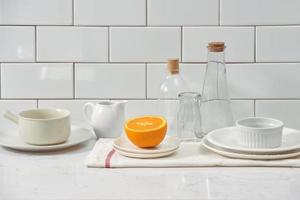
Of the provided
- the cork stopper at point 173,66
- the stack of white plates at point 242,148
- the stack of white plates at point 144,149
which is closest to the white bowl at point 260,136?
the stack of white plates at point 242,148

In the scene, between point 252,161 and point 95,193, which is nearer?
point 95,193

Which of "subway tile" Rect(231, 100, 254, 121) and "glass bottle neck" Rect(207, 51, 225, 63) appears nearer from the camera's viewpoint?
"glass bottle neck" Rect(207, 51, 225, 63)

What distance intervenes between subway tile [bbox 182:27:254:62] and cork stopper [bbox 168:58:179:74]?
0.11 m

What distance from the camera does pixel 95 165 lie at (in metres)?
1.21

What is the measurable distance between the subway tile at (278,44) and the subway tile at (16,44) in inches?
23.0

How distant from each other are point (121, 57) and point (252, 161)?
0.50 metres

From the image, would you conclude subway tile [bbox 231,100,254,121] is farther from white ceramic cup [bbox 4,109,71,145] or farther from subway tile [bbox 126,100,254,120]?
white ceramic cup [bbox 4,109,71,145]

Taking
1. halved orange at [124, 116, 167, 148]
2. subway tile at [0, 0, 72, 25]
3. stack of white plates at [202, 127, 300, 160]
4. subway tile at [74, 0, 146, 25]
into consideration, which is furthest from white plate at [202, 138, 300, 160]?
subway tile at [0, 0, 72, 25]

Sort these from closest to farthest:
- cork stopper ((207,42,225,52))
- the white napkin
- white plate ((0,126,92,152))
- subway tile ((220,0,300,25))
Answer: the white napkin, white plate ((0,126,92,152)), cork stopper ((207,42,225,52)), subway tile ((220,0,300,25))

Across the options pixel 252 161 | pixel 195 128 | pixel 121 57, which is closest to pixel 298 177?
pixel 252 161

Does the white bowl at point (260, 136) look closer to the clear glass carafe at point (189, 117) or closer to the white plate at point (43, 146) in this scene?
the clear glass carafe at point (189, 117)

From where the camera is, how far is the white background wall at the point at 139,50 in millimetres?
1530

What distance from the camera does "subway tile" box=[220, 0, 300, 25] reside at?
1521 millimetres

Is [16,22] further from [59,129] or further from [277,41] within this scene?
[277,41]
